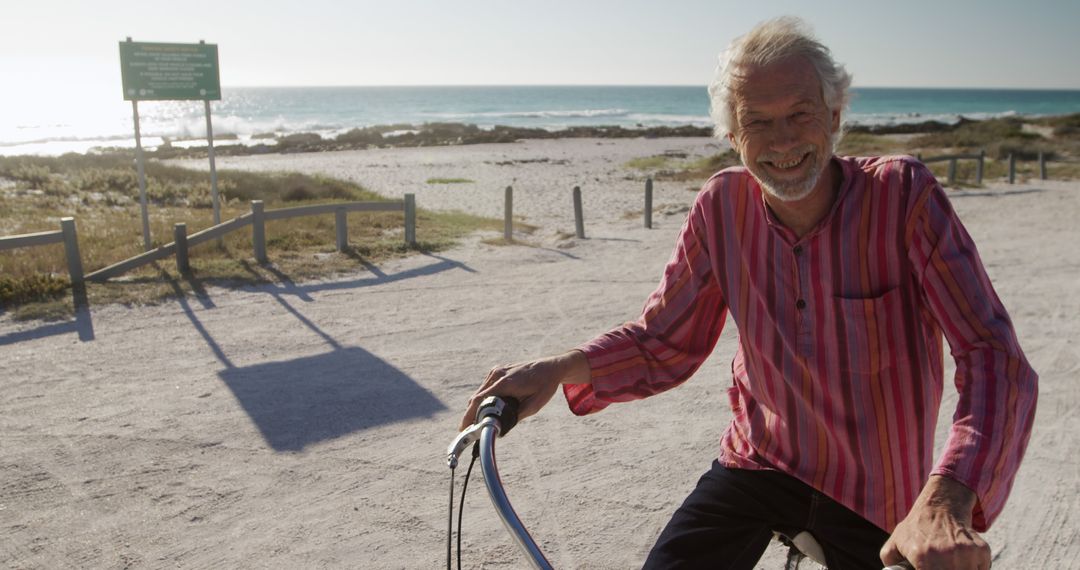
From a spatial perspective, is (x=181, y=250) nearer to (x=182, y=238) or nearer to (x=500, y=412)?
(x=182, y=238)

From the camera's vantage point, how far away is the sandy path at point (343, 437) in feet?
13.4

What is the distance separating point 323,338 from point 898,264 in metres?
6.59

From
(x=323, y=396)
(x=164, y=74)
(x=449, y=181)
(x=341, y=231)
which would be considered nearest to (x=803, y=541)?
(x=323, y=396)

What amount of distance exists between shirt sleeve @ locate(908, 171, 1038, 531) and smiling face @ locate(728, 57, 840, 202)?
0.23 m

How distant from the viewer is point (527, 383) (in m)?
1.92

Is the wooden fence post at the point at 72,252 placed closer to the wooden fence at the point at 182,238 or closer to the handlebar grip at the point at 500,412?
the wooden fence at the point at 182,238

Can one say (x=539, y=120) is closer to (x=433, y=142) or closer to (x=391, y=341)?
(x=433, y=142)

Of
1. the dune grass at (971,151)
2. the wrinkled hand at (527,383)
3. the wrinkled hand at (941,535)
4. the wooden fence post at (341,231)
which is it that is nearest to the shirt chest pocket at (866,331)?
the wrinkled hand at (941,535)

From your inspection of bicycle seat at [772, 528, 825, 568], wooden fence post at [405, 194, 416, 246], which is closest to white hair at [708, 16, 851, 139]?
bicycle seat at [772, 528, 825, 568]

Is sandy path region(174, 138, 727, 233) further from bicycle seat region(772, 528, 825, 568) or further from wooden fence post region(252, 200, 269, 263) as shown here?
bicycle seat region(772, 528, 825, 568)

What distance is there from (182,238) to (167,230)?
342 centimetres

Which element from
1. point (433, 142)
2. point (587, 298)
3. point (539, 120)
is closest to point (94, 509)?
point (587, 298)

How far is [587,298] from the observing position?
9258mm

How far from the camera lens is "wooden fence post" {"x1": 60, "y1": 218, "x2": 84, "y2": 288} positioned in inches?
370
